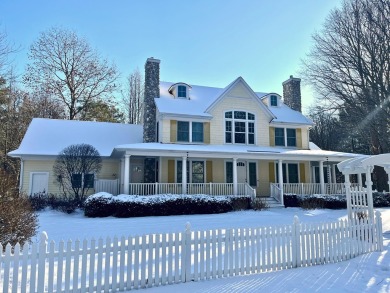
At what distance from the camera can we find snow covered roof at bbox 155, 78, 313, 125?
18.4 m

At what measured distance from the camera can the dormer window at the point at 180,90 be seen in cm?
2011

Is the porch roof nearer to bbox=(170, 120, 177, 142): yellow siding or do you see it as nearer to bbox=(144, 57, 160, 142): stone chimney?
bbox=(170, 120, 177, 142): yellow siding

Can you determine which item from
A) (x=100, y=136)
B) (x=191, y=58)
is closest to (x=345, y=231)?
(x=191, y=58)

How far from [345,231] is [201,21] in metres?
10.3

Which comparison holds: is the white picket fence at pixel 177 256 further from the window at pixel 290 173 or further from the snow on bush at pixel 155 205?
the window at pixel 290 173

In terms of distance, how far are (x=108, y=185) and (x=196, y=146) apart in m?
5.81

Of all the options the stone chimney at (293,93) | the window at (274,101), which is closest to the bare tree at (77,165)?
the window at (274,101)

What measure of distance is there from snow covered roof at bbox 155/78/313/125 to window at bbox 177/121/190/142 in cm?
72

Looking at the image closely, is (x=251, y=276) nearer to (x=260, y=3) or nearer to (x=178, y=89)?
(x=260, y=3)

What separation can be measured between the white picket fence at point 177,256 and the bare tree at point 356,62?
11.3 meters

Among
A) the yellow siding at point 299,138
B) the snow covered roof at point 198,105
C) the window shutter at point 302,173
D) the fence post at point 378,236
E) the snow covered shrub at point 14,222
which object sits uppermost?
the snow covered roof at point 198,105

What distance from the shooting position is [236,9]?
1166 centimetres

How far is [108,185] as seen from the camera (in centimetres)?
1709

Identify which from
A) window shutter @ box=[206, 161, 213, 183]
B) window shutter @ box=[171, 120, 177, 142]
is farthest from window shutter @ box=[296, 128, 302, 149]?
window shutter @ box=[171, 120, 177, 142]
